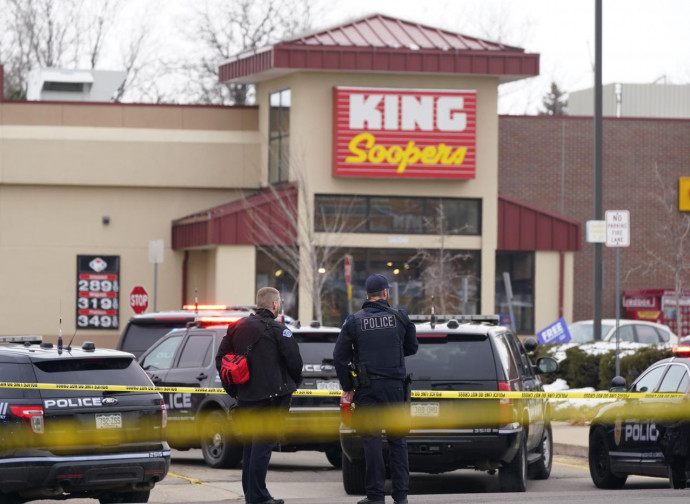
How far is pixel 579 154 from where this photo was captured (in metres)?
45.8

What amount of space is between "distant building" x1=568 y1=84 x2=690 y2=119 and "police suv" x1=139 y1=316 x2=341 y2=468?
3852cm

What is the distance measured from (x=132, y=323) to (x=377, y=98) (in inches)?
679

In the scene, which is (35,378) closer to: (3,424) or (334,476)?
(3,424)

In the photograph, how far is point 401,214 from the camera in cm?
3803

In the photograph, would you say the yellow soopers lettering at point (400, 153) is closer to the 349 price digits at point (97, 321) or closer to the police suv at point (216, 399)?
the 349 price digits at point (97, 321)

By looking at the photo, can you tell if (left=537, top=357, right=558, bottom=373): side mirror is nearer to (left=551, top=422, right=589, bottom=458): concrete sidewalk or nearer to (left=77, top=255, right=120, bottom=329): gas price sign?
(left=551, top=422, right=589, bottom=458): concrete sidewalk

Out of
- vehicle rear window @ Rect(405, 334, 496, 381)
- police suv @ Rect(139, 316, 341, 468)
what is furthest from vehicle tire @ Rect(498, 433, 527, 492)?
police suv @ Rect(139, 316, 341, 468)

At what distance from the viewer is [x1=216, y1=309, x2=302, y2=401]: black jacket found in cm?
1142

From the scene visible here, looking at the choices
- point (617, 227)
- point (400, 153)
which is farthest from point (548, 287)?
point (617, 227)

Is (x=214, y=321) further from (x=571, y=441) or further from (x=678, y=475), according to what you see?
(x=678, y=475)

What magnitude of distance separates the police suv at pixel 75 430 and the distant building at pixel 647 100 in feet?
143

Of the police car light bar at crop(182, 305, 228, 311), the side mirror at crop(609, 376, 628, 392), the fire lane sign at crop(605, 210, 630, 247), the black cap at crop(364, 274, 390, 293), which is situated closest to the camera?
the black cap at crop(364, 274, 390, 293)

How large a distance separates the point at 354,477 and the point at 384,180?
2434 cm

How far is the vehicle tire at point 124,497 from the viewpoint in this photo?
12.3 meters
